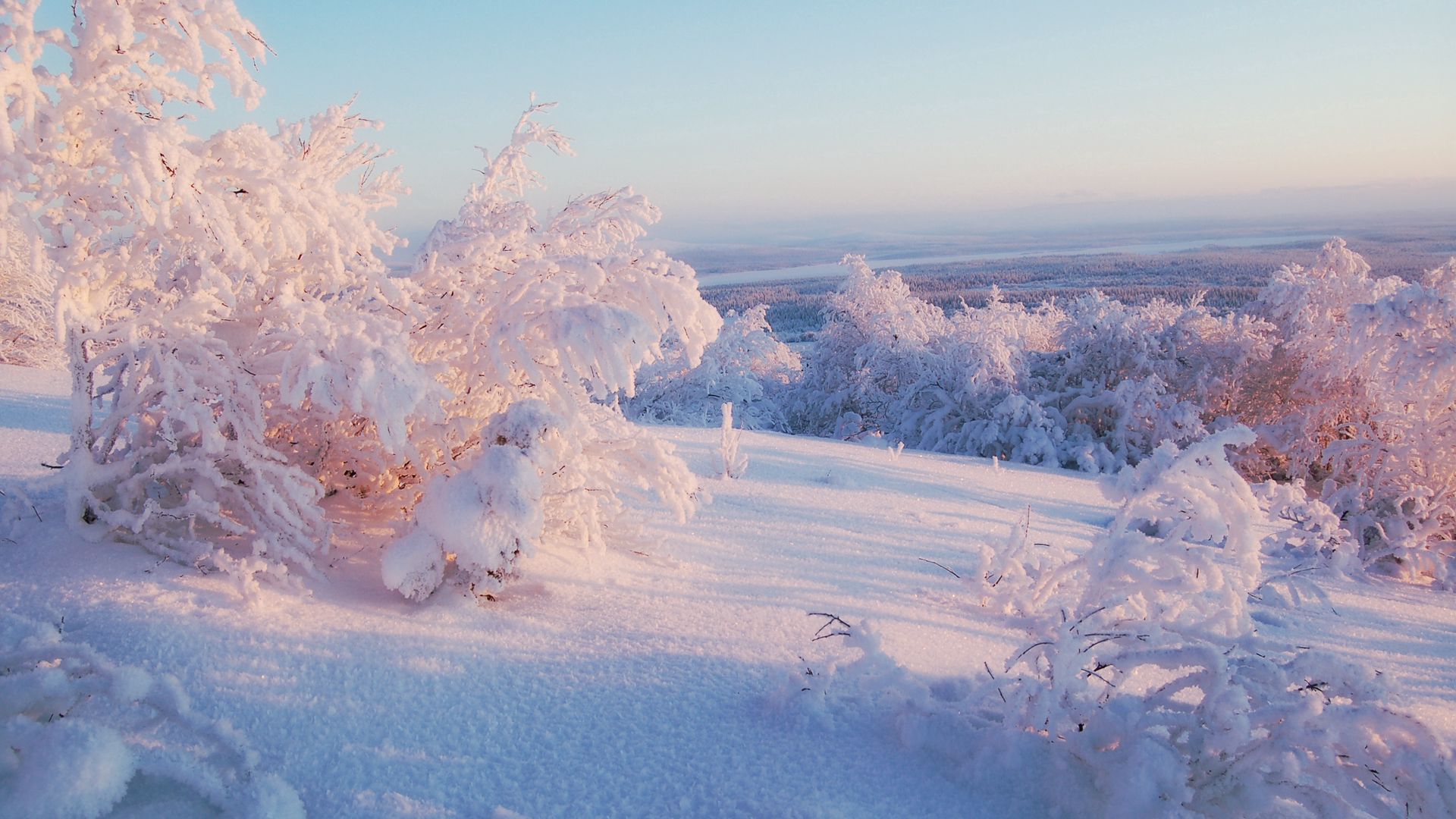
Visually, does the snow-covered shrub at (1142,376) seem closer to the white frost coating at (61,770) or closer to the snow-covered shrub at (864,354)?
the snow-covered shrub at (864,354)

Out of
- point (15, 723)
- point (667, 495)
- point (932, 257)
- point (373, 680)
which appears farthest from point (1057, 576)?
point (932, 257)

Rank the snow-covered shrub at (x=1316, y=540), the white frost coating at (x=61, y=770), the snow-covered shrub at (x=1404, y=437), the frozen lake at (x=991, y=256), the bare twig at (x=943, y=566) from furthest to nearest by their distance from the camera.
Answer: the frozen lake at (x=991, y=256) < the snow-covered shrub at (x=1404, y=437) < the snow-covered shrub at (x=1316, y=540) < the bare twig at (x=943, y=566) < the white frost coating at (x=61, y=770)

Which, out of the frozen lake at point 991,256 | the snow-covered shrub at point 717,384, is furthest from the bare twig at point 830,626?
the frozen lake at point 991,256

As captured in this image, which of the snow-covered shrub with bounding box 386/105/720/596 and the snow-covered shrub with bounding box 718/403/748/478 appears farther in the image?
the snow-covered shrub with bounding box 718/403/748/478

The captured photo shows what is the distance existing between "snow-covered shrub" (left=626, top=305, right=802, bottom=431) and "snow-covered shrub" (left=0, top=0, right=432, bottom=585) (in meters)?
14.7

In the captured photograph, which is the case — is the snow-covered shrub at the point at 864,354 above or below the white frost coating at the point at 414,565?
below

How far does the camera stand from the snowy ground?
207 centimetres

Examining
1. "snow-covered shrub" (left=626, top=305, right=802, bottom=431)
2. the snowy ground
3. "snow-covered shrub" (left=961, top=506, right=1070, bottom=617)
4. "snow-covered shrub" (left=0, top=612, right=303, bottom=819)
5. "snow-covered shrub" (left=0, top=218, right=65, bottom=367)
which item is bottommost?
"snow-covered shrub" (left=626, top=305, right=802, bottom=431)

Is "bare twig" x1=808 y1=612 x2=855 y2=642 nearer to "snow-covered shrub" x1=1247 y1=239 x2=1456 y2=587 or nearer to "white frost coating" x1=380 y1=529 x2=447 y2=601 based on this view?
"white frost coating" x1=380 y1=529 x2=447 y2=601

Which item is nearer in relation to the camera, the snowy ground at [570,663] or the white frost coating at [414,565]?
the snowy ground at [570,663]

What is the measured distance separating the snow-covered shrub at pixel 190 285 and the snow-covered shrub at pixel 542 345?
0.99ft

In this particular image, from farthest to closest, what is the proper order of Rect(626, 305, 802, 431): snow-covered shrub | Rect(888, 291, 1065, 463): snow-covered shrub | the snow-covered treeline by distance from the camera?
Rect(626, 305, 802, 431): snow-covered shrub, Rect(888, 291, 1065, 463): snow-covered shrub, the snow-covered treeline

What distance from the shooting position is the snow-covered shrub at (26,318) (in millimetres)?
8281

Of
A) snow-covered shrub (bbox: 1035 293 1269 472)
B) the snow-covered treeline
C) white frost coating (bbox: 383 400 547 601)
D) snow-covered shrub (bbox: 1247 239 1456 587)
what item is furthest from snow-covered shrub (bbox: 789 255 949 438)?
white frost coating (bbox: 383 400 547 601)
